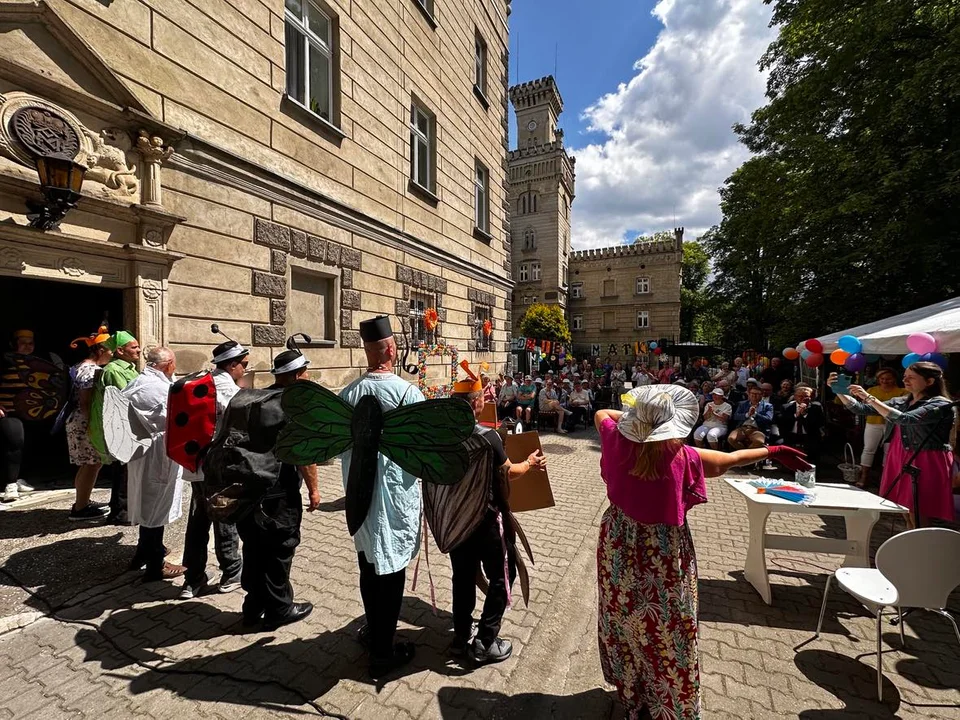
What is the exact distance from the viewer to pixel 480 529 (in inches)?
105

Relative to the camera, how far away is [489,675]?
2.64m

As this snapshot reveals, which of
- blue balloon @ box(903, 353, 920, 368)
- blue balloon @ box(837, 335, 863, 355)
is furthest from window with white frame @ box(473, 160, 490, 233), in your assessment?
blue balloon @ box(903, 353, 920, 368)

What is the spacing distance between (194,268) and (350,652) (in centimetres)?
499

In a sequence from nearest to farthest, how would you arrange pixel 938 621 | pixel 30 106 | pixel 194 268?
pixel 938 621 < pixel 30 106 < pixel 194 268

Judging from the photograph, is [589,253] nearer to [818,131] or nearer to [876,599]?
[818,131]

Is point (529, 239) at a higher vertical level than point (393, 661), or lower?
Answer: higher

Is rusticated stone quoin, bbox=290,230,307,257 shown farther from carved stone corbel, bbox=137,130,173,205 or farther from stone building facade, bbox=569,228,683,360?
stone building facade, bbox=569,228,683,360

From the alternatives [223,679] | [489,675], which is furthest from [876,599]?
[223,679]

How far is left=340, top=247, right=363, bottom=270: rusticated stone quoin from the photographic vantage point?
7727mm

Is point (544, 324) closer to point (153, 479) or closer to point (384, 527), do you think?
point (153, 479)

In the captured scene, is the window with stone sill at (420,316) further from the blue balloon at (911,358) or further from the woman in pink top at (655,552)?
the blue balloon at (911,358)

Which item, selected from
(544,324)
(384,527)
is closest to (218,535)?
(384,527)

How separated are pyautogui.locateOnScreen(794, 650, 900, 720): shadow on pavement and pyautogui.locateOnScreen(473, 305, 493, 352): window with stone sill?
10463 mm

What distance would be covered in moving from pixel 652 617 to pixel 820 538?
2480mm
